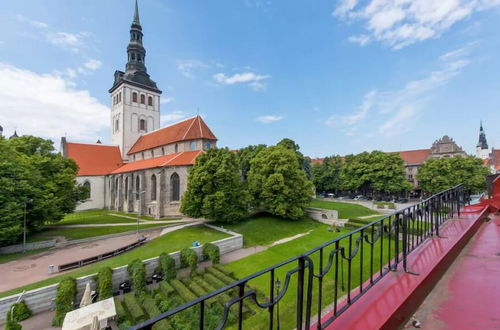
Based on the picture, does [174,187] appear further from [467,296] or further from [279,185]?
[467,296]

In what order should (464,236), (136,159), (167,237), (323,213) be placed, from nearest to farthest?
1. (464,236)
2. (167,237)
3. (323,213)
4. (136,159)

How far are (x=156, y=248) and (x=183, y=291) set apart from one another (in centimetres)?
547

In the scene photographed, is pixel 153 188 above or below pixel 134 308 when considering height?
above

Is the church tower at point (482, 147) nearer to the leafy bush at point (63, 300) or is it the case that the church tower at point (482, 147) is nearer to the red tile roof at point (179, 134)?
the red tile roof at point (179, 134)

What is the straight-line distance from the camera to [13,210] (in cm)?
1398

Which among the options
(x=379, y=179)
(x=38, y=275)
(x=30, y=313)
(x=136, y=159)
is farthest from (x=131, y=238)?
(x=379, y=179)

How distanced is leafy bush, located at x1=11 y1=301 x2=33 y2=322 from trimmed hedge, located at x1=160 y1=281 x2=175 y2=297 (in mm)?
5278

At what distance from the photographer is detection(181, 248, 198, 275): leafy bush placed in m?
13.0

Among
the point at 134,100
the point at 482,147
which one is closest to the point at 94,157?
the point at 134,100

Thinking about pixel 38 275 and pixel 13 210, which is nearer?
pixel 38 275

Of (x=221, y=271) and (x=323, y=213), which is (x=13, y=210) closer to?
(x=221, y=271)

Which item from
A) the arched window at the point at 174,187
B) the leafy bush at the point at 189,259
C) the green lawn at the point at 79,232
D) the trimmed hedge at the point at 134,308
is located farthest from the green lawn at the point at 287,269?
the arched window at the point at 174,187

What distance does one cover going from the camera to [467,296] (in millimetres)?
2398

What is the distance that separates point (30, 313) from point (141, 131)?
98.3ft
